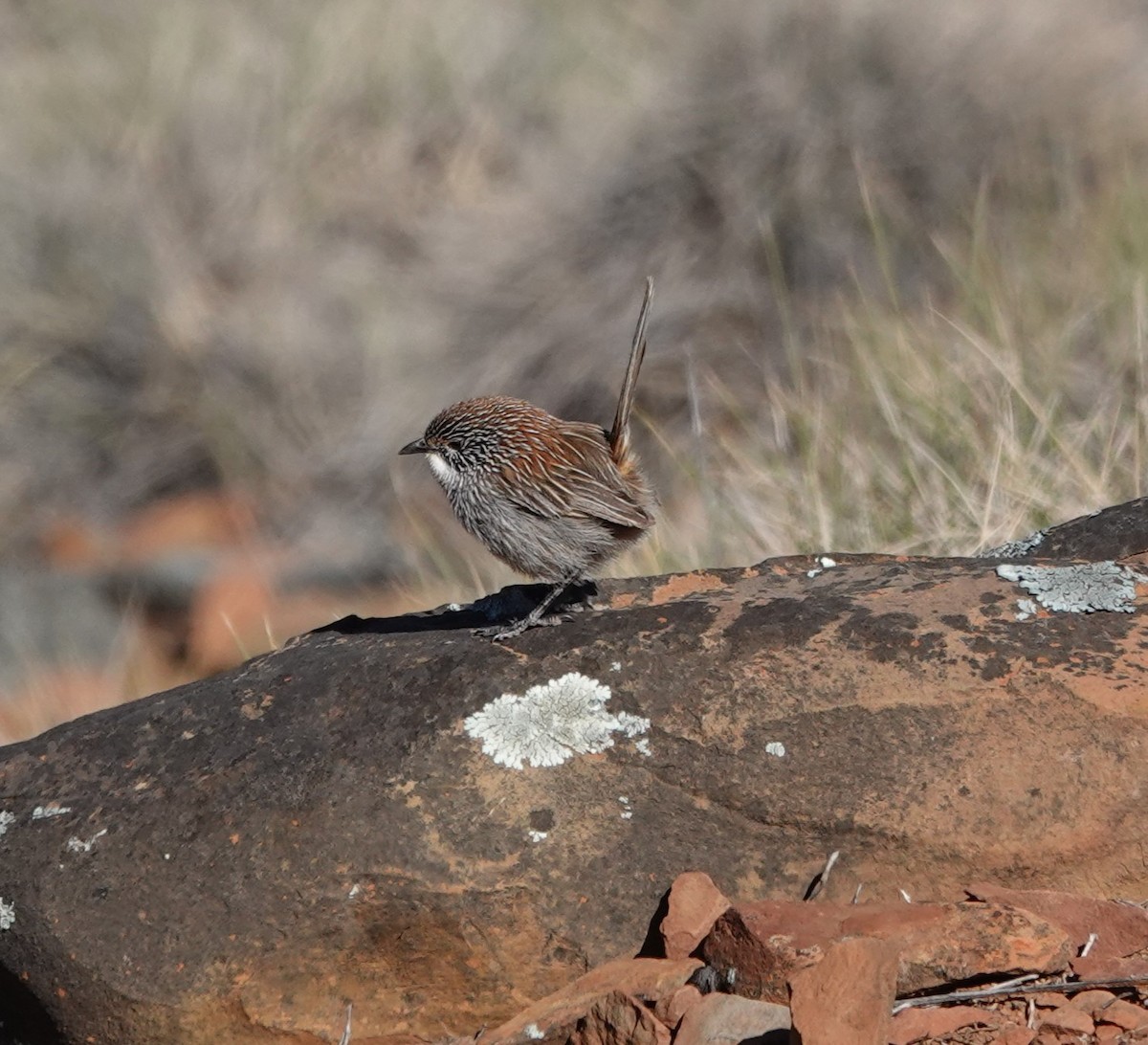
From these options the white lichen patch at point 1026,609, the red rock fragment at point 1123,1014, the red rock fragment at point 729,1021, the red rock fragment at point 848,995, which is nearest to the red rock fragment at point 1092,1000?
the red rock fragment at point 1123,1014

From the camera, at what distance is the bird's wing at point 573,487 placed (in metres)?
4.67

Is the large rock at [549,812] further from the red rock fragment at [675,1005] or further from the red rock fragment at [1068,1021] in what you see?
the red rock fragment at [1068,1021]

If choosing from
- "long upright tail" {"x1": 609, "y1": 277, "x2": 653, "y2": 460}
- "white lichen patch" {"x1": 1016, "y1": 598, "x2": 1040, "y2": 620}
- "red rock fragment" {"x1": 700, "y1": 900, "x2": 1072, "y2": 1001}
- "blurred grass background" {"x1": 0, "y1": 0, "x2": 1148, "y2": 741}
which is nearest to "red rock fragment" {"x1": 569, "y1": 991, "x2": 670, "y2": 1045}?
"red rock fragment" {"x1": 700, "y1": 900, "x2": 1072, "y2": 1001}

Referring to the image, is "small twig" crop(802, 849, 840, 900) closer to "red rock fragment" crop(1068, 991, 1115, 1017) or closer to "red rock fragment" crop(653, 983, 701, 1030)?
"red rock fragment" crop(653, 983, 701, 1030)

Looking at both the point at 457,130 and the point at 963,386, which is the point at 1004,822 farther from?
the point at 457,130

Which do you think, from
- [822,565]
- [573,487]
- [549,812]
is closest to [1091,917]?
[549,812]

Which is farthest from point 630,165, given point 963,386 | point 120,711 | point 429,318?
point 120,711

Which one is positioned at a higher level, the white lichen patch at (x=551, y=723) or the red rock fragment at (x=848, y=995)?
the white lichen patch at (x=551, y=723)

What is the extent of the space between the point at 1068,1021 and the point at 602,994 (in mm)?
898

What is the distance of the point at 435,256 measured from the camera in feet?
37.0

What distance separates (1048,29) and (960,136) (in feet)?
3.28

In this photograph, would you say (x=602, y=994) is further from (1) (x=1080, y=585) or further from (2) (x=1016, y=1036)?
(1) (x=1080, y=585)

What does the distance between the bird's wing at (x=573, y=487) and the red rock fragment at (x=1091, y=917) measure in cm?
185

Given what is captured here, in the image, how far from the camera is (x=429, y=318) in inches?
440
